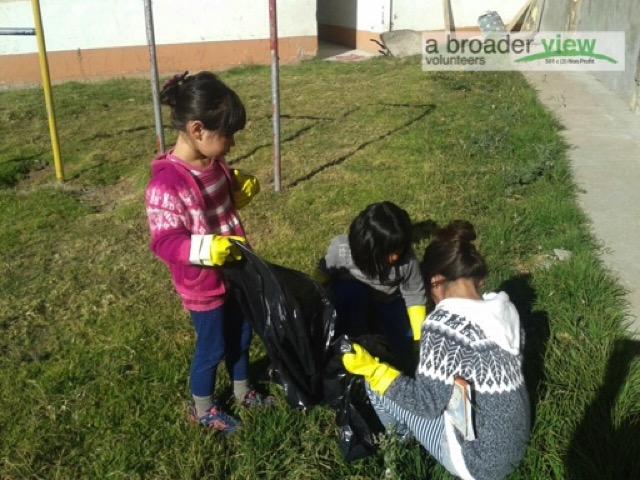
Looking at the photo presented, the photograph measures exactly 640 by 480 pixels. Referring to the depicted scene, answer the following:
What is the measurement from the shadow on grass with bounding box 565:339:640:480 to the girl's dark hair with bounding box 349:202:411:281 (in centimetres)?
95

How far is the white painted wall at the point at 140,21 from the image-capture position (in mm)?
11602

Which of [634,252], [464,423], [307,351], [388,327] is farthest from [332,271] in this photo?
[634,252]

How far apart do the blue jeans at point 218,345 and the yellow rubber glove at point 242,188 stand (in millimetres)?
391

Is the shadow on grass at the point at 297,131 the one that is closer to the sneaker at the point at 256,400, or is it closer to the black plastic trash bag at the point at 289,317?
the sneaker at the point at 256,400

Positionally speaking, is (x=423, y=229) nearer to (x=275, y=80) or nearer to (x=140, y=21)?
(x=275, y=80)

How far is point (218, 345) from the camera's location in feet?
7.92

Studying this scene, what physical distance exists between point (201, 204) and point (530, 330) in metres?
1.74

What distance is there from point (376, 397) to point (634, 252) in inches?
90.8

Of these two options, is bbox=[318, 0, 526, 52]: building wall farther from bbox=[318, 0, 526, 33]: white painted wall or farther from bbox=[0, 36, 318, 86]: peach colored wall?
bbox=[0, 36, 318, 86]: peach colored wall

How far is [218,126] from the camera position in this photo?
2150mm

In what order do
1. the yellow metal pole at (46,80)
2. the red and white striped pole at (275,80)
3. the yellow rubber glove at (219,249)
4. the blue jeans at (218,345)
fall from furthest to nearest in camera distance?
the yellow metal pole at (46,80) → the red and white striped pole at (275,80) → the blue jeans at (218,345) → the yellow rubber glove at (219,249)

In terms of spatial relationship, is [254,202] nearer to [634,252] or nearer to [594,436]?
[634,252]

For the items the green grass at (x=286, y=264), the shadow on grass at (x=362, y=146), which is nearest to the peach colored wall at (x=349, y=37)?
the green grass at (x=286, y=264)

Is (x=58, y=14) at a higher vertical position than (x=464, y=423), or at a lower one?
higher
